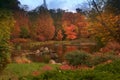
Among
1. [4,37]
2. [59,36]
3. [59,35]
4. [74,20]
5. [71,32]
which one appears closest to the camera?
[4,37]

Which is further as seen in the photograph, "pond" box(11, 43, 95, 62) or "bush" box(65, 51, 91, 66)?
"pond" box(11, 43, 95, 62)

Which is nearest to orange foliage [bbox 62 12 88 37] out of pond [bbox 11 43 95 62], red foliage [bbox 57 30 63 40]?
red foliage [bbox 57 30 63 40]

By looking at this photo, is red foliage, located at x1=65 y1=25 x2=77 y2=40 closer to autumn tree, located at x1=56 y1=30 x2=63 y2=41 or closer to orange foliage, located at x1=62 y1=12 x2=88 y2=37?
orange foliage, located at x1=62 y1=12 x2=88 y2=37

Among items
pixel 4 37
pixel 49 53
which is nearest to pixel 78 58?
pixel 4 37

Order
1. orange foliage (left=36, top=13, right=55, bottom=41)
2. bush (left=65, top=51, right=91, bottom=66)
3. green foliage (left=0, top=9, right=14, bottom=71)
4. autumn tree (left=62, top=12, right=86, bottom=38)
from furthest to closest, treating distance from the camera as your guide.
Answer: autumn tree (left=62, top=12, right=86, bottom=38)
orange foliage (left=36, top=13, right=55, bottom=41)
bush (left=65, top=51, right=91, bottom=66)
green foliage (left=0, top=9, right=14, bottom=71)

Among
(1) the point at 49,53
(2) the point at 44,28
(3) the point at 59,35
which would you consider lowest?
(1) the point at 49,53

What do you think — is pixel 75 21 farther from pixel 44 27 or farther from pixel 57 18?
pixel 44 27

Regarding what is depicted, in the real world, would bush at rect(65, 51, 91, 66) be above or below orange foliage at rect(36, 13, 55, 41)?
below

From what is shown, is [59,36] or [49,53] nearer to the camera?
[49,53]

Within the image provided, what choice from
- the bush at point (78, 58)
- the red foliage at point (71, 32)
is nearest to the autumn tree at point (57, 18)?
Result: the red foliage at point (71, 32)

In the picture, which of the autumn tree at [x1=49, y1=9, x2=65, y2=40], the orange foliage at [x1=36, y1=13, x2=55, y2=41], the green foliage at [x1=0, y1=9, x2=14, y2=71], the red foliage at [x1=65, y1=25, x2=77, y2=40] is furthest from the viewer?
the autumn tree at [x1=49, y1=9, x2=65, y2=40]

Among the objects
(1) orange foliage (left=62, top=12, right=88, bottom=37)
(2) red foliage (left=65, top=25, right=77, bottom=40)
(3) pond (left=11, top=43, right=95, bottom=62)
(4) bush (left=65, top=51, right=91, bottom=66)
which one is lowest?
(3) pond (left=11, top=43, right=95, bottom=62)

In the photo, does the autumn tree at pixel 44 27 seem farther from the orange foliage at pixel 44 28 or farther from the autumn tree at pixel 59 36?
the autumn tree at pixel 59 36

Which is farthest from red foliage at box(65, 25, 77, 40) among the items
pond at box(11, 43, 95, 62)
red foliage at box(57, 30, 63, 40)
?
pond at box(11, 43, 95, 62)
